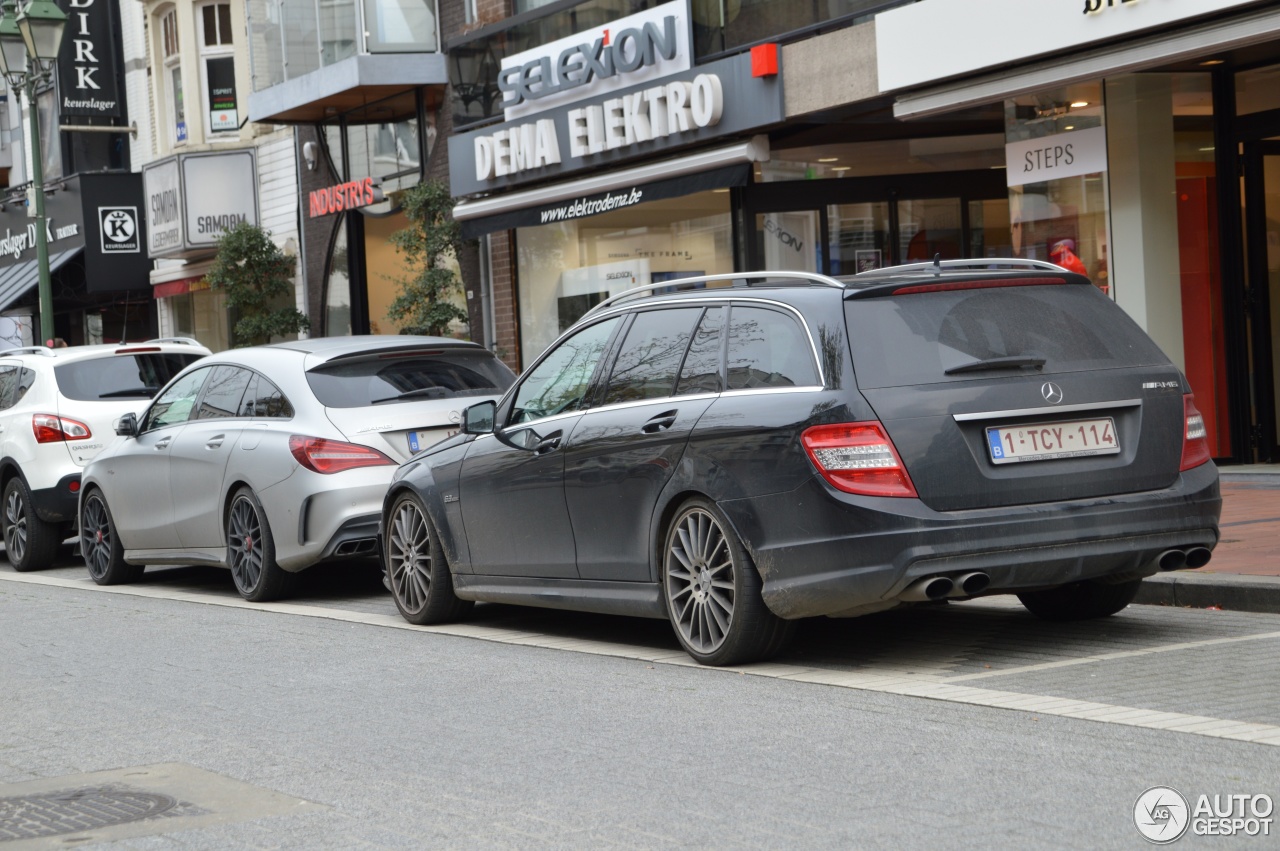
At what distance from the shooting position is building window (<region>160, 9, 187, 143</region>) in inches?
1193

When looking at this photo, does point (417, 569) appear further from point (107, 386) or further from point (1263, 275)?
point (1263, 275)

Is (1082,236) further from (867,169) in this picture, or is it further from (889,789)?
(889,789)

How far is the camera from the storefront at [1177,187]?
45.0ft

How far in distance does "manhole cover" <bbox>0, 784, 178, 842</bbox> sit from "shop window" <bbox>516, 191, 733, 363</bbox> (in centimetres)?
1300

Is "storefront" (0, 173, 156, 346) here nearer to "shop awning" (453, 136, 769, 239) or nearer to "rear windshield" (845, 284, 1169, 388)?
"shop awning" (453, 136, 769, 239)

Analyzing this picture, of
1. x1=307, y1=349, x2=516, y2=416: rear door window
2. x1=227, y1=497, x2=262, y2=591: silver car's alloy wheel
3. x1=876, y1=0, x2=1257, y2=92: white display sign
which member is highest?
x1=876, y1=0, x2=1257, y2=92: white display sign

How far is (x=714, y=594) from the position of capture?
7.19 metres

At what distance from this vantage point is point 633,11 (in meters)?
18.2

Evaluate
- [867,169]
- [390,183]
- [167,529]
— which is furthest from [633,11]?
[167,529]

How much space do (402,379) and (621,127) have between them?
8053 millimetres

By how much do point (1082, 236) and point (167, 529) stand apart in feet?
25.1

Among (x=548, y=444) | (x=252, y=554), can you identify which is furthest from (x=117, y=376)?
(x=548, y=444)

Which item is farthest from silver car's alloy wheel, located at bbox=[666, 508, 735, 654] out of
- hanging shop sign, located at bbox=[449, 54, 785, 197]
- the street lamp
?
the street lamp

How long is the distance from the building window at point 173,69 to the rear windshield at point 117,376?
53.9 ft
